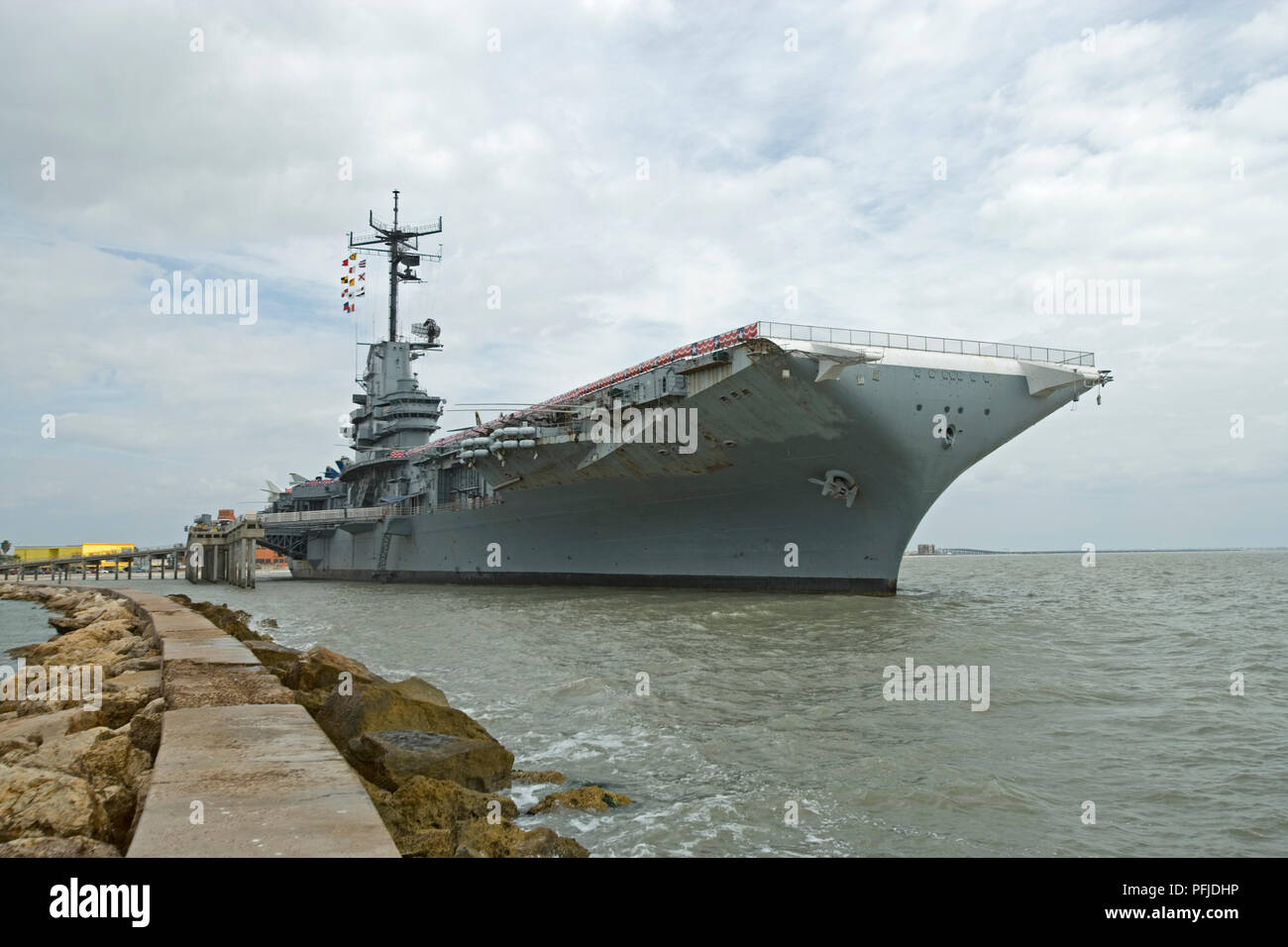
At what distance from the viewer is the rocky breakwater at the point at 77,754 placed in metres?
3.80

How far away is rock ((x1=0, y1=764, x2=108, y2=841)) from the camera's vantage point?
149 inches

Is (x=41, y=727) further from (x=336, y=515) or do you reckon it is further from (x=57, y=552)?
(x=57, y=552)

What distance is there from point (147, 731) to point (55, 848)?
2.42 metres

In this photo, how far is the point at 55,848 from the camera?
11.0ft

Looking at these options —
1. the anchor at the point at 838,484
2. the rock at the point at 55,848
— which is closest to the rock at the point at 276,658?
the rock at the point at 55,848

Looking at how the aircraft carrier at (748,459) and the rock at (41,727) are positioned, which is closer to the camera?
the rock at (41,727)

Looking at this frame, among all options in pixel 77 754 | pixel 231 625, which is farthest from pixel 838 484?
pixel 77 754

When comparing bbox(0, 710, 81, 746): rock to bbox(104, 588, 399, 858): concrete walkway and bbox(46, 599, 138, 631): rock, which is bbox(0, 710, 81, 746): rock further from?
bbox(46, 599, 138, 631): rock

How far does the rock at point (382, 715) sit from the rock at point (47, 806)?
70.8 inches

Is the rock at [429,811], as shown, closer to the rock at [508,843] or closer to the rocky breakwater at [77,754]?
the rock at [508,843]

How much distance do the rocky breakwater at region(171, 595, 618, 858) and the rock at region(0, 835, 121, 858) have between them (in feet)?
3.92

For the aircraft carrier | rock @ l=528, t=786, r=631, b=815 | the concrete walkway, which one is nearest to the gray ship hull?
the aircraft carrier
